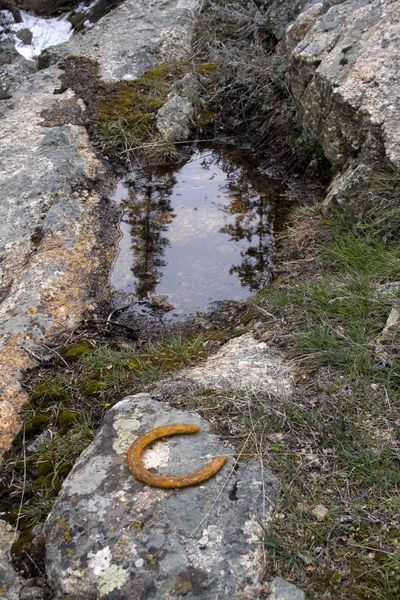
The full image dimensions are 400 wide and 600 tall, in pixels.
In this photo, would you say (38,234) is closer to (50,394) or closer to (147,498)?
(50,394)

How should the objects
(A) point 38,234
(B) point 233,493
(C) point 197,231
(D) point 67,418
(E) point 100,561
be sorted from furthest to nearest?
(C) point 197,231, (A) point 38,234, (D) point 67,418, (B) point 233,493, (E) point 100,561

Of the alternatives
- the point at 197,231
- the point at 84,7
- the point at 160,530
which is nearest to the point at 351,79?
the point at 197,231

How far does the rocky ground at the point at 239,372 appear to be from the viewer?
7.35 feet

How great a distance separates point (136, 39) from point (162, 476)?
571 centimetres

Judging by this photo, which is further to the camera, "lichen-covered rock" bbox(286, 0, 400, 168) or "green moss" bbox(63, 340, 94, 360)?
"lichen-covered rock" bbox(286, 0, 400, 168)

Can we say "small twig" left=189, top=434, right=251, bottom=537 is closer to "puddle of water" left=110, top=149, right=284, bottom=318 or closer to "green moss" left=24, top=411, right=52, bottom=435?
"green moss" left=24, top=411, right=52, bottom=435

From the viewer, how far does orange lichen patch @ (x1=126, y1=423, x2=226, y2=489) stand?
243cm

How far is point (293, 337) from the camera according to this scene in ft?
10.5

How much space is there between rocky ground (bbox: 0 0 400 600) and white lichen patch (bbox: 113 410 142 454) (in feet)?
0.03

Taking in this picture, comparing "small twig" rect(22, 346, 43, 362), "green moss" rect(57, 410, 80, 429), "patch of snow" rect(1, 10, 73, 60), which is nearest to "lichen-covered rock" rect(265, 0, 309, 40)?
"patch of snow" rect(1, 10, 73, 60)

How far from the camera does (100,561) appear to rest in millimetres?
2254

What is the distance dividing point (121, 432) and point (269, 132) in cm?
387

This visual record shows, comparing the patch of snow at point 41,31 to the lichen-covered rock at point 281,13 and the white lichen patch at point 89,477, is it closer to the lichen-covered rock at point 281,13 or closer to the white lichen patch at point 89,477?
the lichen-covered rock at point 281,13

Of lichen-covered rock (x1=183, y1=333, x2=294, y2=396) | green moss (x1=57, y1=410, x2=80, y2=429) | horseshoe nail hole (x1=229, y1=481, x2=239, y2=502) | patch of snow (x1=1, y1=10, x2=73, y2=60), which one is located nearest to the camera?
horseshoe nail hole (x1=229, y1=481, x2=239, y2=502)
